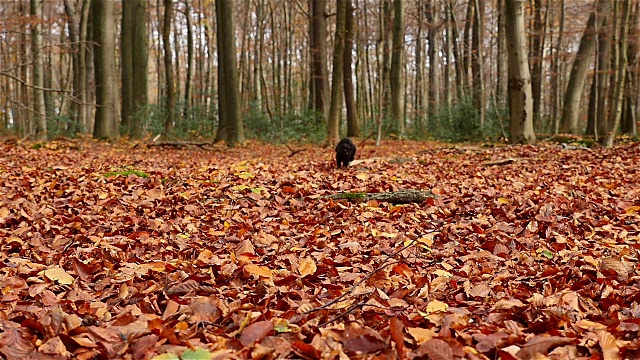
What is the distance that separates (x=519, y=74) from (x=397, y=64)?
755 cm

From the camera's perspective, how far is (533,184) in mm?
7031

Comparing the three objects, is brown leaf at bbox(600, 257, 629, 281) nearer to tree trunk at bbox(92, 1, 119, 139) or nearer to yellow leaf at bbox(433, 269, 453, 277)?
yellow leaf at bbox(433, 269, 453, 277)

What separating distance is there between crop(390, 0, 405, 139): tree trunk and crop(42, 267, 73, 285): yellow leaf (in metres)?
16.4

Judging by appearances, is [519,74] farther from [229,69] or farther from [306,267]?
[306,267]

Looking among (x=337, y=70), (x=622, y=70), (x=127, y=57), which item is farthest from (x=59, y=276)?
(x=127, y=57)

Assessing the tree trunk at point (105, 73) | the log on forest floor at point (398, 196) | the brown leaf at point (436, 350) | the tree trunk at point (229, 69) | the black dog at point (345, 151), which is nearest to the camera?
the brown leaf at point (436, 350)

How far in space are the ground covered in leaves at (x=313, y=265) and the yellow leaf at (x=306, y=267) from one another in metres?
0.02

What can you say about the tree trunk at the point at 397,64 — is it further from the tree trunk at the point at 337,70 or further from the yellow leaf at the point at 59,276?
the yellow leaf at the point at 59,276

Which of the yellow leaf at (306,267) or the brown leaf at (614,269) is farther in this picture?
the yellow leaf at (306,267)

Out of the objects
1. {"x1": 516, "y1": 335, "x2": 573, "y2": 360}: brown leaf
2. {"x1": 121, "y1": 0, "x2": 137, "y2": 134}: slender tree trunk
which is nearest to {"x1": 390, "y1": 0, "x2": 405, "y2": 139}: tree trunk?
{"x1": 121, "y1": 0, "x2": 137, "y2": 134}: slender tree trunk

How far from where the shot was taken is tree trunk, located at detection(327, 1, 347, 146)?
14.2 m

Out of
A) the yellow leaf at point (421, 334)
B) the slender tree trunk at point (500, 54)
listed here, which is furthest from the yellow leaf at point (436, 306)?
the slender tree trunk at point (500, 54)

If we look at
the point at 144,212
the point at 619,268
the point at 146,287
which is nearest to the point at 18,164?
the point at 144,212

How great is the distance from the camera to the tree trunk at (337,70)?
14234 mm
